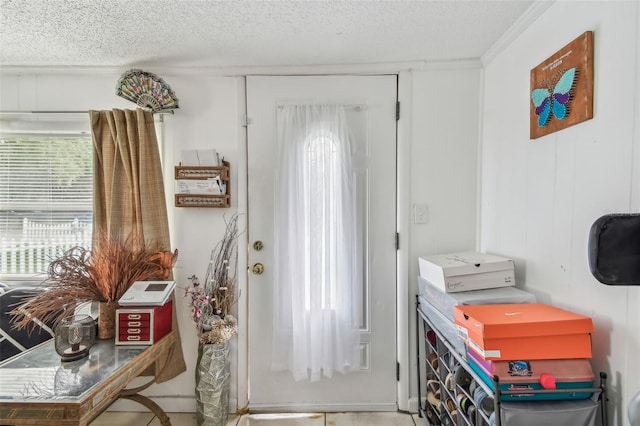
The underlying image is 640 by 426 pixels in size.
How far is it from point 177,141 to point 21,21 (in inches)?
34.6

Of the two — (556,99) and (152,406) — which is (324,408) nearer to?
(152,406)

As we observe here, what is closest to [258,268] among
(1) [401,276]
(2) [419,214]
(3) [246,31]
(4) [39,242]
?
(1) [401,276]

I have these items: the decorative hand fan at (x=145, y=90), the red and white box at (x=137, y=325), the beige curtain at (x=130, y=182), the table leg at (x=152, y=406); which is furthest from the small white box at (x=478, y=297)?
the decorative hand fan at (x=145, y=90)

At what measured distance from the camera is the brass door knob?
6.19 feet

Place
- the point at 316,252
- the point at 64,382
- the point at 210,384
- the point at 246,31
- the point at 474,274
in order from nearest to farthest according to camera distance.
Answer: the point at 64,382 → the point at 474,274 → the point at 246,31 → the point at 210,384 → the point at 316,252

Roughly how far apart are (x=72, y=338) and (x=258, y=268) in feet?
3.20

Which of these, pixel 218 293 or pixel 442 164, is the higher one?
pixel 442 164

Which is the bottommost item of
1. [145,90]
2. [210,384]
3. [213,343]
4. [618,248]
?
[210,384]

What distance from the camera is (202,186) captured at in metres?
1.83

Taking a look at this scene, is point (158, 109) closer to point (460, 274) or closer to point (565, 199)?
point (460, 274)

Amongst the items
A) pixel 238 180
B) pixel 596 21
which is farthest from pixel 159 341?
pixel 596 21

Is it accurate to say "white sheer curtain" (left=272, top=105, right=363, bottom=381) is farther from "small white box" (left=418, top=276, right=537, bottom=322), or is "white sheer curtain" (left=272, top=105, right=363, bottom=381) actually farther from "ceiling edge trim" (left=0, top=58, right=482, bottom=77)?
"small white box" (left=418, top=276, right=537, bottom=322)

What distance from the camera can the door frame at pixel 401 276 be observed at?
185 centimetres

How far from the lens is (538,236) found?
131cm
